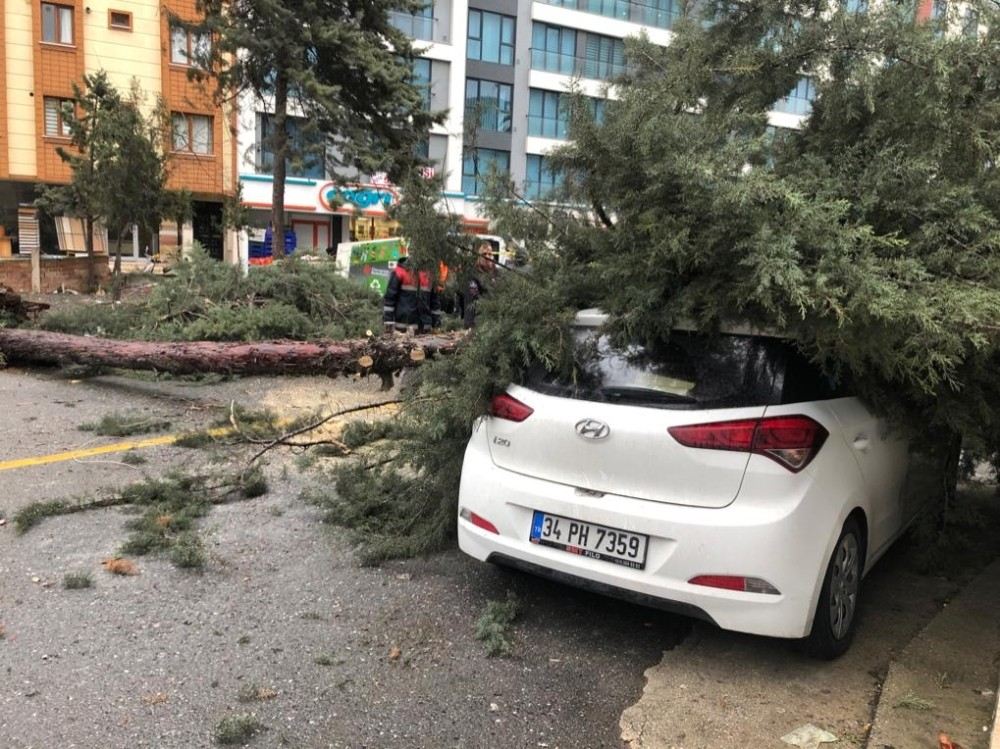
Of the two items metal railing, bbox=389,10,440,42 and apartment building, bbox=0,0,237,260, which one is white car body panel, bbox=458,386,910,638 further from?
metal railing, bbox=389,10,440,42

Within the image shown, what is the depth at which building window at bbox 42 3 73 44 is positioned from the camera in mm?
31625

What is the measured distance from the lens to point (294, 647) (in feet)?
11.4

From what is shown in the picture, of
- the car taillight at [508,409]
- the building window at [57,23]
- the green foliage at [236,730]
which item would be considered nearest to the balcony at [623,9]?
the building window at [57,23]

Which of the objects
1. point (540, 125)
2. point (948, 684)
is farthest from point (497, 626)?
point (540, 125)

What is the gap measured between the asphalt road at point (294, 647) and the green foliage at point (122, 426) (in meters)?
1.94

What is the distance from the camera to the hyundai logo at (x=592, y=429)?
3377 millimetres

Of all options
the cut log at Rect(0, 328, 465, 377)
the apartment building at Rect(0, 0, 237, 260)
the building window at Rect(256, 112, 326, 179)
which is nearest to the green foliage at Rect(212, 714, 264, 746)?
the cut log at Rect(0, 328, 465, 377)

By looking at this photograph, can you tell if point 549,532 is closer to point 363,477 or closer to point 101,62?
point 363,477

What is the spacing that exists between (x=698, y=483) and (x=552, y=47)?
40.4 metres

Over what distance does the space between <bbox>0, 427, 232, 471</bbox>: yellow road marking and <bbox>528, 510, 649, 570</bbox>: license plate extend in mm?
4295

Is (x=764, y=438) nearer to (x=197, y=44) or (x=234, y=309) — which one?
(x=234, y=309)

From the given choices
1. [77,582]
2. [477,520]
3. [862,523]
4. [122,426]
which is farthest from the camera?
[122,426]

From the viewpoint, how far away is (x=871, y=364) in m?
3.43

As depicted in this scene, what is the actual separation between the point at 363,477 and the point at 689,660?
2.59m
